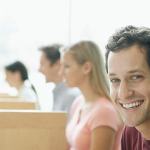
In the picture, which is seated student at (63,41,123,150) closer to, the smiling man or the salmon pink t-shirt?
the salmon pink t-shirt

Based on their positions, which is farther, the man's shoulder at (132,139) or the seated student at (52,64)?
→ the seated student at (52,64)

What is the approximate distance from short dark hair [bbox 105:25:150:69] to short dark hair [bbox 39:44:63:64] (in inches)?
58.6

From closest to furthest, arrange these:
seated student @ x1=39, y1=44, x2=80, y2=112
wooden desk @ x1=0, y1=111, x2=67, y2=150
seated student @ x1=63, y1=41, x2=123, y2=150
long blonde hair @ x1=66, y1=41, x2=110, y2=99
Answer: seated student @ x1=63, y1=41, x2=123, y2=150 → long blonde hair @ x1=66, y1=41, x2=110, y2=99 → wooden desk @ x1=0, y1=111, x2=67, y2=150 → seated student @ x1=39, y1=44, x2=80, y2=112

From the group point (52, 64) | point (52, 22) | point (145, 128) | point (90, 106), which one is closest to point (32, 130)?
point (90, 106)

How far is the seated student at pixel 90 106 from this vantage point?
1.49 m

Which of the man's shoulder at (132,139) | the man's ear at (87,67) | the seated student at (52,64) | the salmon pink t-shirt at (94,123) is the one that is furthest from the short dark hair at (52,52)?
the man's shoulder at (132,139)

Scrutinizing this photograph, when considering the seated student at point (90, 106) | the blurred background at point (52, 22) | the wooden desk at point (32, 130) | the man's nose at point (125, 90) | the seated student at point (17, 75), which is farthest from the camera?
the seated student at point (17, 75)

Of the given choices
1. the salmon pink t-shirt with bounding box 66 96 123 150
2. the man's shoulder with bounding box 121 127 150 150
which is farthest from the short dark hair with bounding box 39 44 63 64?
the man's shoulder with bounding box 121 127 150 150

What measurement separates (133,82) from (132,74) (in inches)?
0.8

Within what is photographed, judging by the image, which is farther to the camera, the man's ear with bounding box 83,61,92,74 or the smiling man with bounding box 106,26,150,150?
the man's ear with bounding box 83,61,92,74

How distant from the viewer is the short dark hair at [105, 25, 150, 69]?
1040 millimetres

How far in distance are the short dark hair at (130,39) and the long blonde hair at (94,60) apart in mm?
581

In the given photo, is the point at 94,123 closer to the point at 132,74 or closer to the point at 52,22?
the point at 132,74

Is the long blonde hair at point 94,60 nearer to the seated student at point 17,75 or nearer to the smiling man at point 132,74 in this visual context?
the smiling man at point 132,74
